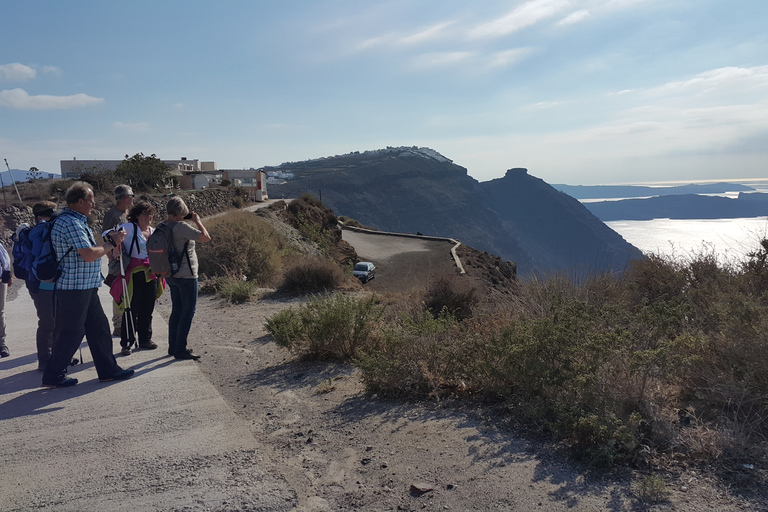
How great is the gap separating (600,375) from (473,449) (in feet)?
3.49

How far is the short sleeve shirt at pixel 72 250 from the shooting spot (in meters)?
3.96

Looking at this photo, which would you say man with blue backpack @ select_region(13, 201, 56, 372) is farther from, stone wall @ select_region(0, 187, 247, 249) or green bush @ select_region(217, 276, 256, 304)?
stone wall @ select_region(0, 187, 247, 249)

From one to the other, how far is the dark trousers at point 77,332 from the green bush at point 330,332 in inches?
63.7

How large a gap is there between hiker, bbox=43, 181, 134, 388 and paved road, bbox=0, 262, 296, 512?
0.34m

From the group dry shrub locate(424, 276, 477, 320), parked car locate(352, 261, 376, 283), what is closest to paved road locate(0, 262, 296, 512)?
dry shrub locate(424, 276, 477, 320)

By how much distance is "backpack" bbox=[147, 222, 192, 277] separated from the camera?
195 inches

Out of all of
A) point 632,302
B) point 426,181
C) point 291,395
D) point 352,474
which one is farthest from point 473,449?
point 426,181

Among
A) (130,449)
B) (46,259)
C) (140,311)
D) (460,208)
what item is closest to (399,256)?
(140,311)

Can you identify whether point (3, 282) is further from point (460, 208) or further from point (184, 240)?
point (460, 208)

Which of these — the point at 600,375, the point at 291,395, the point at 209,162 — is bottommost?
the point at 291,395

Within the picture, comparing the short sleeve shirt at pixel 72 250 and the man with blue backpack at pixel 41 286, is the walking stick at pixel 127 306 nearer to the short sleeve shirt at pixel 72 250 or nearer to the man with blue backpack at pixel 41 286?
the man with blue backpack at pixel 41 286

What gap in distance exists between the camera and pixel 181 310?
17.0 feet

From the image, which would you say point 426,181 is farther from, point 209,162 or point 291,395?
point 291,395

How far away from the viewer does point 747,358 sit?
324cm
